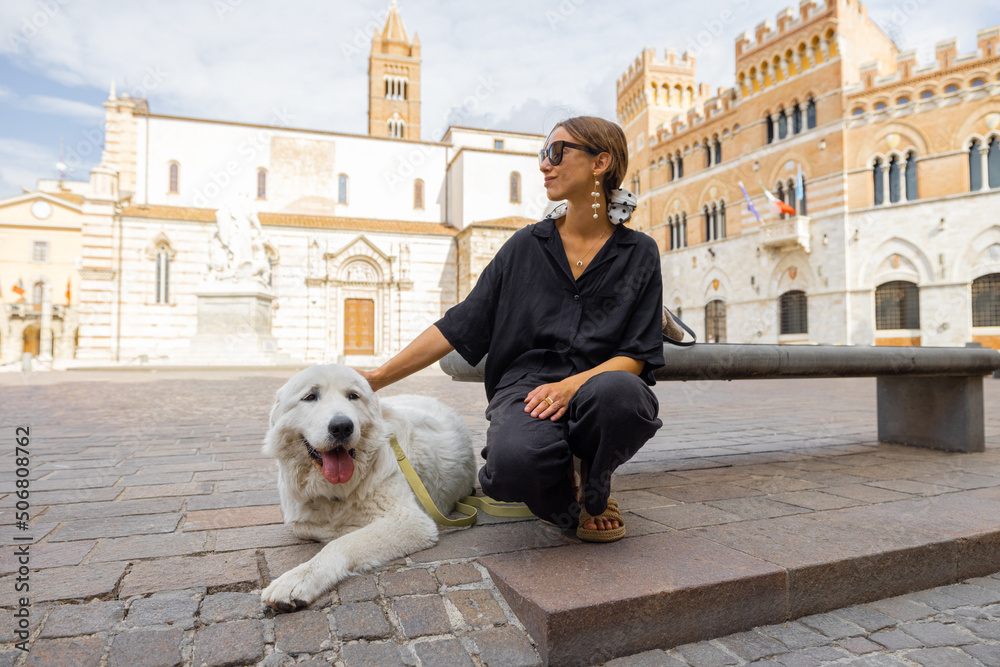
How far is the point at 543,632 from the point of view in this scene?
1744 mm

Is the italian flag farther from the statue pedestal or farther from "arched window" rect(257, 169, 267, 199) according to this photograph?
"arched window" rect(257, 169, 267, 199)

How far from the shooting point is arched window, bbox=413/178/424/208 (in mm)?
37094

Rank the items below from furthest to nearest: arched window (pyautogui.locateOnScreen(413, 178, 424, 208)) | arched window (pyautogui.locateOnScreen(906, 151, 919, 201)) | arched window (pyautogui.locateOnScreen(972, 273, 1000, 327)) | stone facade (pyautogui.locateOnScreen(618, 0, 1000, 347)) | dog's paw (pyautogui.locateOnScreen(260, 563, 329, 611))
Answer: arched window (pyautogui.locateOnScreen(413, 178, 424, 208))
arched window (pyautogui.locateOnScreen(906, 151, 919, 201))
stone facade (pyautogui.locateOnScreen(618, 0, 1000, 347))
arched window (pyautogui.locateOnScreen(972, 273, 1000, 327))
dog's paw (pyautogui.locateOnScreen(260, 563, 329, 611))

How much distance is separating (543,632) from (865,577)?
1342 millimetres

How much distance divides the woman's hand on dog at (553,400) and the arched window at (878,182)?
2795cm

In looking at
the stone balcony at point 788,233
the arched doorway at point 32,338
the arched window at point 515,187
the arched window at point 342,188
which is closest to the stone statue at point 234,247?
the arched window at point 342,188

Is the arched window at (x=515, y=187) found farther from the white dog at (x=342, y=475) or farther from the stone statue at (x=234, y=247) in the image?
the white dog at (x=342, y=475)

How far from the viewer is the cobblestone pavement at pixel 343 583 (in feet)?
5.76

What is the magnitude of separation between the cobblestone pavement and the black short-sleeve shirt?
30.6 inches

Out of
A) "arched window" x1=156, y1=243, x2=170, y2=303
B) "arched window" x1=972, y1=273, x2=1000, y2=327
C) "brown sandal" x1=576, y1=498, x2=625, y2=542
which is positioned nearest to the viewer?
"brown sandal" x1=576, y1=498, x2=625, y2=542

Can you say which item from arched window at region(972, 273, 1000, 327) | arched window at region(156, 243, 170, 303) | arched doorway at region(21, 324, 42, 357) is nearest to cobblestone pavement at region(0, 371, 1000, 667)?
arched window at region(972, 273, 1000, 327)


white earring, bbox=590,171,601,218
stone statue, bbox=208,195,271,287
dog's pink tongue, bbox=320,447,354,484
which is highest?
stone statue, bbox=208,195,271,287

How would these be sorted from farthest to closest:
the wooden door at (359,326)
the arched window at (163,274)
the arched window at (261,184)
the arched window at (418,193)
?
the arched window at (418,193) → the arched window at (261,184) → the wooden door at (359,326) → the arched window at (163,274)

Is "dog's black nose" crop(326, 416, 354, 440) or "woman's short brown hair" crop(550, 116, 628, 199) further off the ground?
"woman's short brown hair" crop(550, 116, 628, 199)
